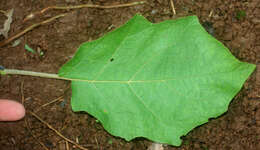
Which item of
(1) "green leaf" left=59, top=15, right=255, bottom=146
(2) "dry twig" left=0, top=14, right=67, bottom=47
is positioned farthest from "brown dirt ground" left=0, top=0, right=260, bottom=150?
(1) "green leaf" left=59, top=15, right=255, bottom=146

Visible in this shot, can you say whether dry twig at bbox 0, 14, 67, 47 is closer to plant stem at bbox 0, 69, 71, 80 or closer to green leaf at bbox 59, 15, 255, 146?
plant stem at bbox 0, 69, 71, 80

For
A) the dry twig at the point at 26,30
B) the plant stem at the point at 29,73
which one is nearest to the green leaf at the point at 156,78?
the plant stem at the point at 29,73

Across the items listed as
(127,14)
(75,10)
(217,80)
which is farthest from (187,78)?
(75,10)

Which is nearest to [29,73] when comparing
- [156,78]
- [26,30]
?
[26,30]

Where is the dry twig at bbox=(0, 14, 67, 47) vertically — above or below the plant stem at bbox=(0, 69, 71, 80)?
above

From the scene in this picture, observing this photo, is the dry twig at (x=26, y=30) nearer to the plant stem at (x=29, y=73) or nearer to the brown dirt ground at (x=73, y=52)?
the brown dirt ground at (x=73, y=52)

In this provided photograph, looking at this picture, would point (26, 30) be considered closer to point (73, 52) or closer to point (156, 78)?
point (73, 52)
